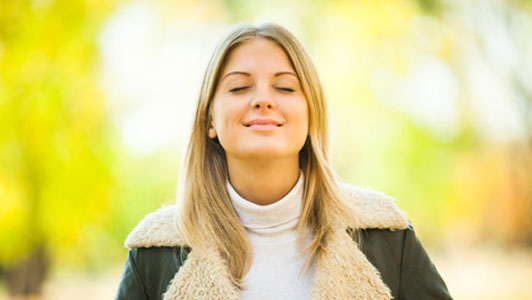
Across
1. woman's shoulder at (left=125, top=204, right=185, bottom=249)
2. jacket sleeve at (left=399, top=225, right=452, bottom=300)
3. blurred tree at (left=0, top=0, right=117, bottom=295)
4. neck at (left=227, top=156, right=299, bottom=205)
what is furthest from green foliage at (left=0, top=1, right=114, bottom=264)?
jacket sleeve at (left=399, top=225, right=452, bottom=300)

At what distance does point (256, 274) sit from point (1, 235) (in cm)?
469

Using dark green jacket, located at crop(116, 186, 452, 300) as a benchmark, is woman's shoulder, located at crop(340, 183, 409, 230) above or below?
above

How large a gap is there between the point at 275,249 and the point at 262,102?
445mm

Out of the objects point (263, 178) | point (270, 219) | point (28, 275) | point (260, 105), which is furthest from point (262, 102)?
point (28, 275)

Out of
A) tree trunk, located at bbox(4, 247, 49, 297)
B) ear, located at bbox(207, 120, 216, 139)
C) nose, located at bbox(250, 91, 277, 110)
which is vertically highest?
nose, located at bbox(250, 91, 277, 110)

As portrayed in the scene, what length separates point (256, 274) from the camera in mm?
1538

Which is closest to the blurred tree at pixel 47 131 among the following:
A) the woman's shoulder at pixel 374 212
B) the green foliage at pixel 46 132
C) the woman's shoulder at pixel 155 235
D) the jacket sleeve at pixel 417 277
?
the green foliage at pixel 46 132

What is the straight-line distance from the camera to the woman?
1.52 metres

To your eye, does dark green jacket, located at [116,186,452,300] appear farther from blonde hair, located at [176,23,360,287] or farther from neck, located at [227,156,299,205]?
neck, located at [227,156,299,205]

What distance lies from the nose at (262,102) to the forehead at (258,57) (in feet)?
0.29

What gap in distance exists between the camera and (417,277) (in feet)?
5.05

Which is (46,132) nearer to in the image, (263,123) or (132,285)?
(132,285)

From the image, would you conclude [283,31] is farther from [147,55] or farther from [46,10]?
[147,55]

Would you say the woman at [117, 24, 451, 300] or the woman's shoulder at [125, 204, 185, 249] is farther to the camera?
the woman's shoulder at [125, 204, 185, 249]
